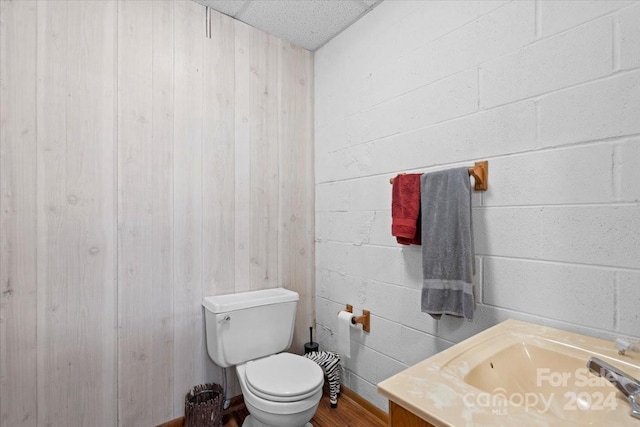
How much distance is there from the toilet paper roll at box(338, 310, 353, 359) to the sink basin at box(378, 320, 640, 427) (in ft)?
3.07

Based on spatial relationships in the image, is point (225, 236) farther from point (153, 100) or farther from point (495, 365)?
point (495, 365)

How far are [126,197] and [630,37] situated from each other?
2.09 metres

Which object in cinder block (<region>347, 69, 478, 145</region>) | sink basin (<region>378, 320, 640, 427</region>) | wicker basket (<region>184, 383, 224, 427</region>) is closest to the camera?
sink basin (<region>378, 320, 640, 427</region>)

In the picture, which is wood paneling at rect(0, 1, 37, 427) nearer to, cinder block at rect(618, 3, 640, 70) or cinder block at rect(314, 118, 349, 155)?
cinder block at rect(314, 118, 349, 155)

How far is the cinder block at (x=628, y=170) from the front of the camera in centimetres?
97

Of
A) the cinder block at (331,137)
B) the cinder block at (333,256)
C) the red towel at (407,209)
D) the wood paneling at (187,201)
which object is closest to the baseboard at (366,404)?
the cinder block at (333,256)

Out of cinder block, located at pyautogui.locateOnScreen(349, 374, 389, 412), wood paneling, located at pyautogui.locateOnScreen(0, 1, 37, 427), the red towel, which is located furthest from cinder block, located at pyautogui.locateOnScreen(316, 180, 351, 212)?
wood paneling, located at pyautogui.locateOnScreen(0, 1, 37, 427)

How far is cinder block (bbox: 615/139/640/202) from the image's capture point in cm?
97

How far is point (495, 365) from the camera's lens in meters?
0.90

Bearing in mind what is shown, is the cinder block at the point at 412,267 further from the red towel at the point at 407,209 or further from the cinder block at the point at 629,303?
the cinder block at the point at 629,303

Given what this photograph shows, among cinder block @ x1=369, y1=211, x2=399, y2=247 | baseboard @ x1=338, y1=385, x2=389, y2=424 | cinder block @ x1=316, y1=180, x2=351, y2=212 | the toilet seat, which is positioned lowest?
baseboard @ x1=338, y1=385, x2=389, y2=424

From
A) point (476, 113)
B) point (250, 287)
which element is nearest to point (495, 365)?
point (476, 113)

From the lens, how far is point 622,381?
2.32 ft

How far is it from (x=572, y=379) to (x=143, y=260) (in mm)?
1800
